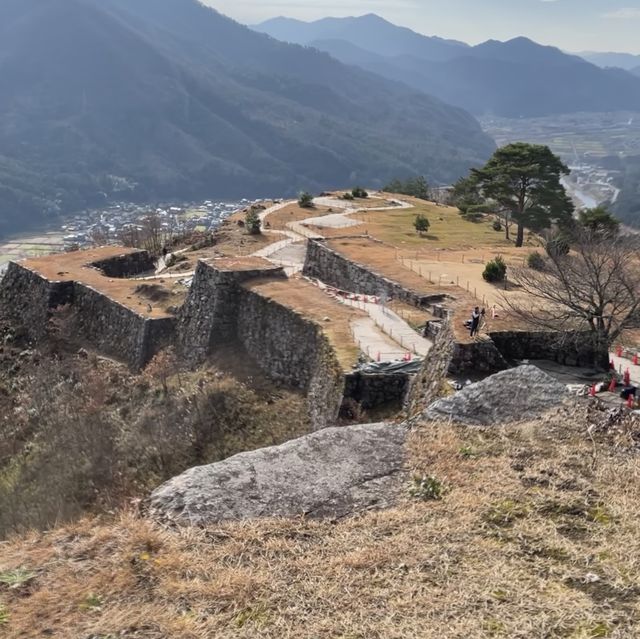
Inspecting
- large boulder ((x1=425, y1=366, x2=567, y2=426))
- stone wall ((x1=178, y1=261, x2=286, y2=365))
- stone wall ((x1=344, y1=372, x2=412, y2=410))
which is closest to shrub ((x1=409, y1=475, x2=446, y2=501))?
large boulder ((x1=425, y1=366, x2=567, y2=426))

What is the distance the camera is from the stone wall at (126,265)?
37.0m

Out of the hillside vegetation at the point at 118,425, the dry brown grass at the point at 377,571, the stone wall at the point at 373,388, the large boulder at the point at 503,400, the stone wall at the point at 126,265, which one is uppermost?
the large boulder at the point at 503,400

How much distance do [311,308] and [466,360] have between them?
902 centimetres

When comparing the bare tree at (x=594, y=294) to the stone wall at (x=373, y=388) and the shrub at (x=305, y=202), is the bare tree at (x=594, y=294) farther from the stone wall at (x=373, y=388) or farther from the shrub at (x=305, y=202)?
the shrub at (x=305, y=202)

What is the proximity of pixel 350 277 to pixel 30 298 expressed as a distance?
16091mm

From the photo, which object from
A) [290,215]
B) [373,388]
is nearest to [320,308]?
[373,388]

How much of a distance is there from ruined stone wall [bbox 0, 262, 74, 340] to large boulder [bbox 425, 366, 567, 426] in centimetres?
2521

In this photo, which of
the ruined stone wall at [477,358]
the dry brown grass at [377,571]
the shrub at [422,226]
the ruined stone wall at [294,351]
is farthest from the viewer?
the shrub at [422,226]

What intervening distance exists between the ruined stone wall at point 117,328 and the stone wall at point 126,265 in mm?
6220

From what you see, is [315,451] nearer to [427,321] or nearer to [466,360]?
[466,360]

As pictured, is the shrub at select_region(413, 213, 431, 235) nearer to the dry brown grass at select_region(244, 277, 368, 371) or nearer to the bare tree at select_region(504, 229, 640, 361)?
the dry brown grass at select_region(244, 277, 368, 371)

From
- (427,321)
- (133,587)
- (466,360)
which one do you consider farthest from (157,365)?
(133,587)

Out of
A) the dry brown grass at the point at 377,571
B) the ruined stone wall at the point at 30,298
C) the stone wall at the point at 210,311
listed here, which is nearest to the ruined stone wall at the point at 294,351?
the stone wall at the point at 210,311

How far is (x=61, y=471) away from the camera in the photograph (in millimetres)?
18203
